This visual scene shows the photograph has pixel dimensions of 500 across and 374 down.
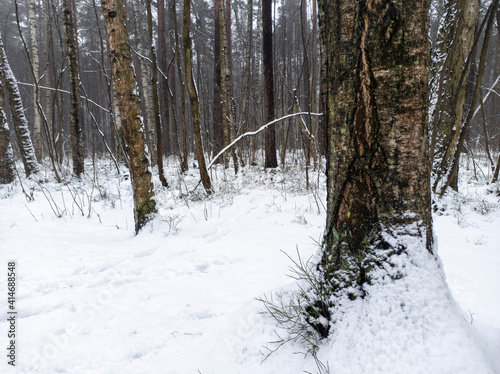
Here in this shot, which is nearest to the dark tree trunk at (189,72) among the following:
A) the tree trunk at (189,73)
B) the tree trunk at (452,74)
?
the tree trunk at (189,73)

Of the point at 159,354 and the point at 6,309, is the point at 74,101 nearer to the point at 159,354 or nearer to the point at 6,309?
the point at 6,309

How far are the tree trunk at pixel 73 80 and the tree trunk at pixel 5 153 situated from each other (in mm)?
1359

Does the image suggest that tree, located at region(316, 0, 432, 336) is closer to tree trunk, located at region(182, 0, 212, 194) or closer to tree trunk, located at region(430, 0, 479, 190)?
tree trunk, located at region(430, 0, 479, 190)

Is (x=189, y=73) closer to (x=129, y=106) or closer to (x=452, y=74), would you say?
(x=129, y=106)

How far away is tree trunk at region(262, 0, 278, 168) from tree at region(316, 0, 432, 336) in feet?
21.0

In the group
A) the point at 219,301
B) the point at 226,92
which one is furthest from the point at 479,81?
the point at 226,92

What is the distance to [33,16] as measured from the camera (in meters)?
9.90

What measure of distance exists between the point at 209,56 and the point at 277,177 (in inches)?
570

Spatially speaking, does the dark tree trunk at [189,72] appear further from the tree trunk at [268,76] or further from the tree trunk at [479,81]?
the tree trunk at [479,81]

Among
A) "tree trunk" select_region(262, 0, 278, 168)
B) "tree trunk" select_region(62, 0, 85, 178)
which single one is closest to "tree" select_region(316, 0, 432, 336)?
"tree trunk" select_region(262, 0, 278, 168)

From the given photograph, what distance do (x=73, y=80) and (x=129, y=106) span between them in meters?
5.05

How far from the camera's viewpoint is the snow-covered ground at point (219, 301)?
946mm

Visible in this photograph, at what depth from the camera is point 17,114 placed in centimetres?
675

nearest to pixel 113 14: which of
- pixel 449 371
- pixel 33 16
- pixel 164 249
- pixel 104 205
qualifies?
pixel 164 249
